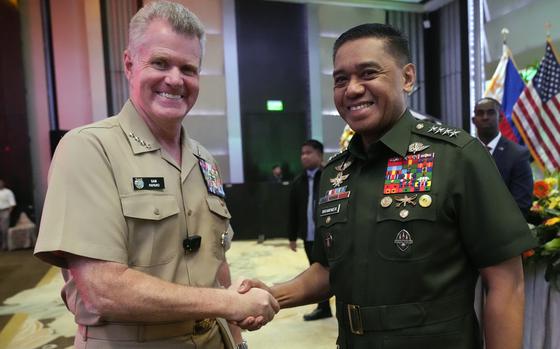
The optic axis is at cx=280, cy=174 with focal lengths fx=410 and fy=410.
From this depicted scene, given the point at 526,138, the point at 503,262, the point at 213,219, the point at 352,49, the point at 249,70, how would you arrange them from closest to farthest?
the point at 503,262
the point at 352,49
the point at 213,219
the point at 526,138
the point at 249,70

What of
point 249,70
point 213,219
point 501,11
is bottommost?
point 213,219

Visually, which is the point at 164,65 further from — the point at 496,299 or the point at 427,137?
the point at 496,299

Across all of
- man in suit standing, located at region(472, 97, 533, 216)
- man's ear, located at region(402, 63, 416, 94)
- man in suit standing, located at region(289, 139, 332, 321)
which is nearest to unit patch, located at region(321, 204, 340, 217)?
man's ear, located at region(402, 63, 416, 94)

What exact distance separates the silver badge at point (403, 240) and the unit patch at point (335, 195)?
0.21 metres

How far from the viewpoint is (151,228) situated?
110 centimetres

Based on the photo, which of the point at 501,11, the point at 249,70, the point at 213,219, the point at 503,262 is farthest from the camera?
the point at 249,70

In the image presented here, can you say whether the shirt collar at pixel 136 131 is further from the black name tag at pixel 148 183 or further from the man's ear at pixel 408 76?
the man's ear at pixel 408 76

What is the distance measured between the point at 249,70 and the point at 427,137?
8.31m

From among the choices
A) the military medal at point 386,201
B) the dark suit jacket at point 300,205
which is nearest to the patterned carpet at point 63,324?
the dark suit jacket at point 300,205

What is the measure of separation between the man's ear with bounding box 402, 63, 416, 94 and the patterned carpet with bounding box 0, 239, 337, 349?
242 centimetres

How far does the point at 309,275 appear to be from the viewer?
1.43 m

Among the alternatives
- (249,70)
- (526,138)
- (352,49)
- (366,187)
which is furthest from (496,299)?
(249,70)

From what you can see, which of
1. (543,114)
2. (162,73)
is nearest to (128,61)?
(162,73)

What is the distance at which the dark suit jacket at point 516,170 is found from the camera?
2861 millimetres
